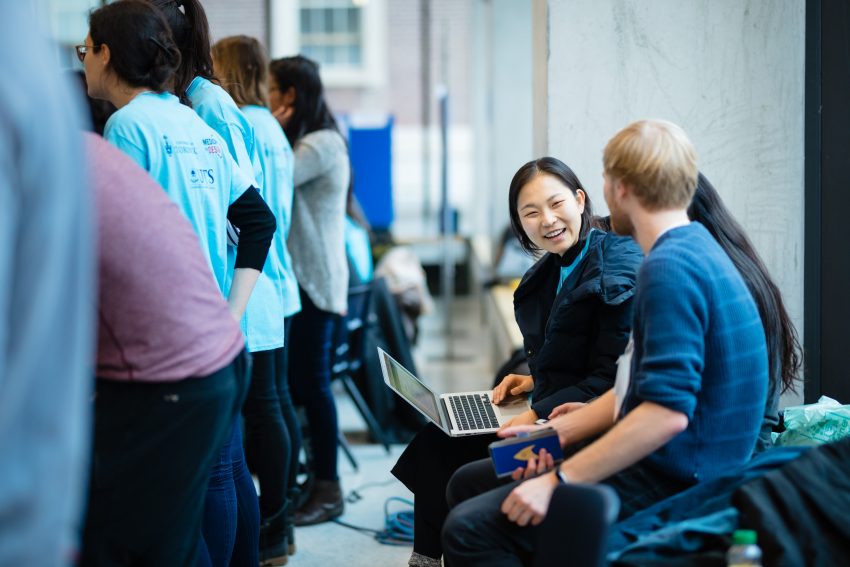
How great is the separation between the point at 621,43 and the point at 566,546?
1940mm

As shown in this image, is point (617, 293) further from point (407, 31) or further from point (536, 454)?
point (407, 31)

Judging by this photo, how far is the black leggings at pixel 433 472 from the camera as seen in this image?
99.0 inches

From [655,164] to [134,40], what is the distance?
43.8 inches

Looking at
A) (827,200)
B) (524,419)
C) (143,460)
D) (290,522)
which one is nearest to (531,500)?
(524,419)

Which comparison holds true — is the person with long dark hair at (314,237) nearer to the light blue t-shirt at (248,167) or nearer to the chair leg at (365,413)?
the light blue t-shirt at (248,167)

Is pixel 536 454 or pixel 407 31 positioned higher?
pixel 407 31

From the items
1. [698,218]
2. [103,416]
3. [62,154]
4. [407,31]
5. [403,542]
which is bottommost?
[403,542]

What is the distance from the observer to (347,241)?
169 inches

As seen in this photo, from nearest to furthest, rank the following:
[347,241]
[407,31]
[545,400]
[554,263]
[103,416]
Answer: [103,416], [545,400], [554,263], [347,241], [407,31]

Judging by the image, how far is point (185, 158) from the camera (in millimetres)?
2178

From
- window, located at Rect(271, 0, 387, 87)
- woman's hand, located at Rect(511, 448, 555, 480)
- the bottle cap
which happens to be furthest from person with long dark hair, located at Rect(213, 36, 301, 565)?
window, located at Rect(271, 0, 387, 87)

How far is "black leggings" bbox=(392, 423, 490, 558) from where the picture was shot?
99.0 inches

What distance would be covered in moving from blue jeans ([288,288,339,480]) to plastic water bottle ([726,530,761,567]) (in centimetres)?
206

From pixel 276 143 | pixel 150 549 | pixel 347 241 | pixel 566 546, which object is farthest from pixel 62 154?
pixel 347 241
